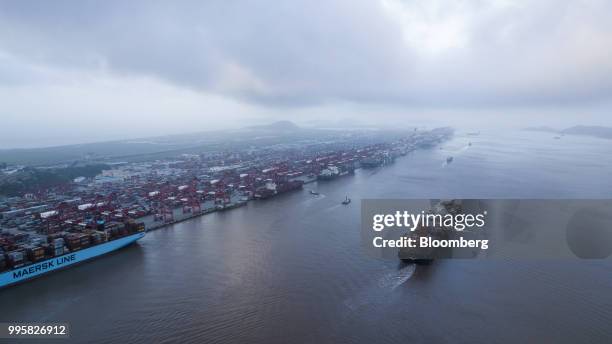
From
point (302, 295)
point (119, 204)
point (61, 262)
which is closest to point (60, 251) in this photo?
point (61, 262)

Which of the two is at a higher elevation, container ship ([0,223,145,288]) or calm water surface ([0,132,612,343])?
container ship ([0,223,145,288])

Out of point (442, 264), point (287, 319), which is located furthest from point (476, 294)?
point (287, 319)

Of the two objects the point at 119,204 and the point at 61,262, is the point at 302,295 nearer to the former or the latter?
the point at 61,262

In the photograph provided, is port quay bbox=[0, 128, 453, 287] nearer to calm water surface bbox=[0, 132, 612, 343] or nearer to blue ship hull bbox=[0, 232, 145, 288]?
blue ship hull bbox=[0, 232, 145, 288]

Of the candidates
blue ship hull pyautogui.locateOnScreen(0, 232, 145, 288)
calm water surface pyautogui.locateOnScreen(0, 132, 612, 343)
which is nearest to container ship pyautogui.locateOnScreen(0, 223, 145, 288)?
blue ship hull pyautogui.locateOnScreen(0, 232, 145, 288)

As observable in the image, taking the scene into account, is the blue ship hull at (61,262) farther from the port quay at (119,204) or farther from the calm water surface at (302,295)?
the calm water surface at (302,295)

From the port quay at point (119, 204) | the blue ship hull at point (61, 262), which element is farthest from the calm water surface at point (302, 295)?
the port quay at point (119, 204)
